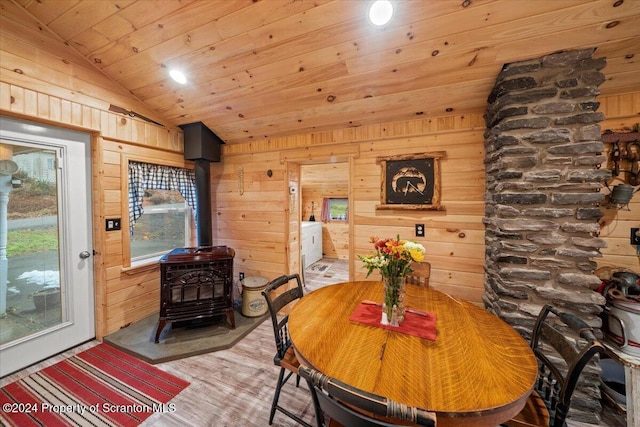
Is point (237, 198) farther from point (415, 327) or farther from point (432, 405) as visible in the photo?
point (432, 405)

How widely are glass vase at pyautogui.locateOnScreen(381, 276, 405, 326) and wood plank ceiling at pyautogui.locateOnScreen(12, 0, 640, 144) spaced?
1.67 meters

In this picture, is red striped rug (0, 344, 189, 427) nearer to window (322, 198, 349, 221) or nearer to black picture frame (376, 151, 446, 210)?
black picture frame (376, 151, 446, 210)

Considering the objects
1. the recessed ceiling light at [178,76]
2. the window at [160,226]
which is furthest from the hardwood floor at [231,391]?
the recessed ceiling light at [178,76]

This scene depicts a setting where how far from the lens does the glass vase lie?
128 cm

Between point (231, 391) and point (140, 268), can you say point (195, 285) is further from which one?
point (231, 391)

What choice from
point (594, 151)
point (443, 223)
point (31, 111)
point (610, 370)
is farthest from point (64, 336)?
point (610, 370)

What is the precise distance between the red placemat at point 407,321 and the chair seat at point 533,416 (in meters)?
0.44

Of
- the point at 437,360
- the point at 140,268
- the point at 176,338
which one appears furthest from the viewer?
the point at 140,268

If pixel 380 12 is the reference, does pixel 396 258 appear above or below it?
below

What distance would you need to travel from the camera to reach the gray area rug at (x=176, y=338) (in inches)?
86.2

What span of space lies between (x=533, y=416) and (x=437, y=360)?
20.7 inches

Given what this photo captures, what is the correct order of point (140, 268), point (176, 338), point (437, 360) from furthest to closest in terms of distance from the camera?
point (140, 268)
point (176, 338)
point (437, 360)

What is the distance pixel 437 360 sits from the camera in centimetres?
102

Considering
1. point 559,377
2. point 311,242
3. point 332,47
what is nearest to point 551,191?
point 559,377
